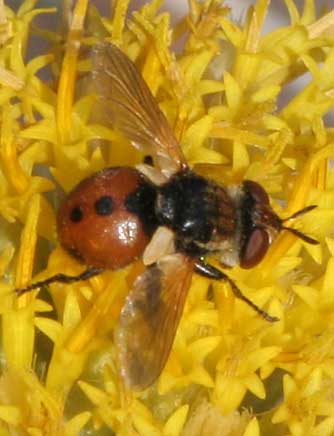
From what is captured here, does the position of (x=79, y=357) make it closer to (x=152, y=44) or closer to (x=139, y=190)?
(x=139, y=190)

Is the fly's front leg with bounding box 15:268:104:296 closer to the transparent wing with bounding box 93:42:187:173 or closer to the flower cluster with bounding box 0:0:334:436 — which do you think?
the flower cluster with bounding box 0:0:334:436

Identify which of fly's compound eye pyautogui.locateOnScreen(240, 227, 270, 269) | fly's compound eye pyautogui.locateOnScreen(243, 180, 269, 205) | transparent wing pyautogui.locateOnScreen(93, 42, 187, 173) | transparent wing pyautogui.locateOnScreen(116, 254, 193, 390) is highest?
transparent wing pyautogui.locateOnScreen(93, 42, 187, 173)

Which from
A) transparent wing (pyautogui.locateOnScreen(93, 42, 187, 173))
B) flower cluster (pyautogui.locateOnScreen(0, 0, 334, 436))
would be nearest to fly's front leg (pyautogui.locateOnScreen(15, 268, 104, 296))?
flower cluster (pyautogui.locateOnScreen(0, 0, 334, 436))

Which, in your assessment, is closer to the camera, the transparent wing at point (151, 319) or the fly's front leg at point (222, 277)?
the transparent wing at point (151, 319)

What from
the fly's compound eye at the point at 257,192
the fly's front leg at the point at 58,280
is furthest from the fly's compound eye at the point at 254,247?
the fly's front leg at the point at 58,280

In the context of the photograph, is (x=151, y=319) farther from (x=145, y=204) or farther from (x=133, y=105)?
(x=133, y=105)

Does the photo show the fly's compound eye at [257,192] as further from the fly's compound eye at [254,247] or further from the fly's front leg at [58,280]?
the fly's front leg at [58,280]
